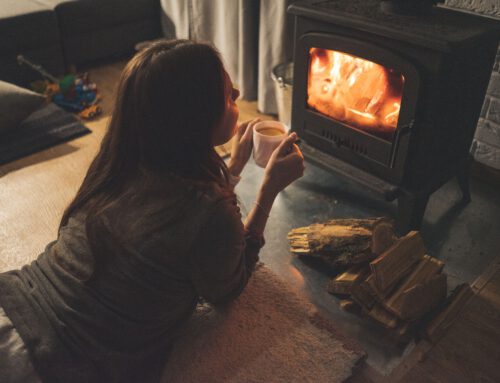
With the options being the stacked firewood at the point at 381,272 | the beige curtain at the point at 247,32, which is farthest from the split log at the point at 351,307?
the beige curtain at the point at 247,32

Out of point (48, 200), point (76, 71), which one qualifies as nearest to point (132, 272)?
point (48, 200)

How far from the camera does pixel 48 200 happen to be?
6.30 ft

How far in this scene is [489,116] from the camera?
6.07 feet

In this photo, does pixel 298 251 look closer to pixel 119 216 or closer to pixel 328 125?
pixel 328 125

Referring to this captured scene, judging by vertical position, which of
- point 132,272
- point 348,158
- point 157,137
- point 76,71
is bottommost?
point 76,71

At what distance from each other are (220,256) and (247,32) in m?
1.82

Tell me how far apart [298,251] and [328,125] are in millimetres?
459

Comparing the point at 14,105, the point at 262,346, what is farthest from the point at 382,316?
the point at 14,105

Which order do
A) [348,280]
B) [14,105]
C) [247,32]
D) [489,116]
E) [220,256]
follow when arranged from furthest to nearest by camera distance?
[247,32] < [14,105] < [489,116] < [348,280] < [220,256]

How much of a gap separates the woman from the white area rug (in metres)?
0.25

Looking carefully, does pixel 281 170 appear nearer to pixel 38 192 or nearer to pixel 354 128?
pixel 354 128

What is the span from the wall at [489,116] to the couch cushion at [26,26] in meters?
2.06

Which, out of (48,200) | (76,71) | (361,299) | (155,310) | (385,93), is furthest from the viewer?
(76,71)

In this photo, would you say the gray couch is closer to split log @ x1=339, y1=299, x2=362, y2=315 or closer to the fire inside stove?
the fire inside stove
